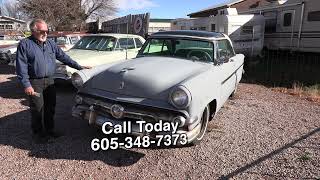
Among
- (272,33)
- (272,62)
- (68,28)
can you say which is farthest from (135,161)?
(68,28)

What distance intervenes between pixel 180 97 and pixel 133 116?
2.15ft

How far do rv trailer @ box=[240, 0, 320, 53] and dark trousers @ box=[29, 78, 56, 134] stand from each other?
1026cm

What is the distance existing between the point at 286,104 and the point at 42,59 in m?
5.16

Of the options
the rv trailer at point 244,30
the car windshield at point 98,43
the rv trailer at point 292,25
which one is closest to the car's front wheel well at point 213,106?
the car windshield at point 98,43

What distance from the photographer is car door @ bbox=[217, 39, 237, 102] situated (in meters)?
5.55

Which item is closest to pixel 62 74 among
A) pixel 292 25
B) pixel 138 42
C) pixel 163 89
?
pixel 138 42

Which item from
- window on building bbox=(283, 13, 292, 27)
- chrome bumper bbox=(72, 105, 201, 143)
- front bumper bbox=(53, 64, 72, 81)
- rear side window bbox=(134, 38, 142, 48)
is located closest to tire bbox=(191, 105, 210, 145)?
chrome bumper bbox=(72, 105, 201, 143)

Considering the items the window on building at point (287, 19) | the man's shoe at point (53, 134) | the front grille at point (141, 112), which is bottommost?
the man's shoe at point (53, 134)

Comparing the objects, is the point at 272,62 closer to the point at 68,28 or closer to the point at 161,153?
the point at 161,153

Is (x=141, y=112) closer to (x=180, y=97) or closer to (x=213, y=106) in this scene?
(x=180, y=97)

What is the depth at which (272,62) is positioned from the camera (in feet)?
45.7

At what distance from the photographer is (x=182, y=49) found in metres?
5.97

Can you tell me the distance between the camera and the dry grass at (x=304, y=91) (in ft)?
27.1

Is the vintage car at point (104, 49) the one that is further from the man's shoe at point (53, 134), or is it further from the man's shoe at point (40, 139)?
the man's shoe at point (40, 139)
